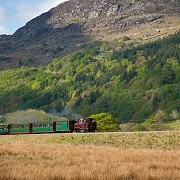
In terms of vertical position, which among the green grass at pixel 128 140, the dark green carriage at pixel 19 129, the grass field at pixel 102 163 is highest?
the dark green carriage at pixel 19 129

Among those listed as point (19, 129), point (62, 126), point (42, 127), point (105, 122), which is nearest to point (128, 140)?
point (62, 126)

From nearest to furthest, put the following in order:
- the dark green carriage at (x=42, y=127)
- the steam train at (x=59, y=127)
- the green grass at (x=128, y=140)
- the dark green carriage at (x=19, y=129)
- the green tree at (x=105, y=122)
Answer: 1. the green grass at (x=128, y=140)
2. the steam train at (x=59, y=127)
3. the dark green carriage at (x=42, y=127)
4. the dark green carriage at (x=19, y=129)
5. the green tree at (x=105, y=122)

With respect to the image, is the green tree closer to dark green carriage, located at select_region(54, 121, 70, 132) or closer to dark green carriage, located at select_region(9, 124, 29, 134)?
dark green carriage, located at select_region(9, 124, 29, 134)

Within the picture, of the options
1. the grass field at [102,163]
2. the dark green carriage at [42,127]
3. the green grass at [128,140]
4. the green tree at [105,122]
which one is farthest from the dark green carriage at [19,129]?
the green tree at [105,122]

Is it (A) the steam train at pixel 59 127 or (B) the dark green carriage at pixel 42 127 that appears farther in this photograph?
(B) the dark green carriage at pixel 42 127

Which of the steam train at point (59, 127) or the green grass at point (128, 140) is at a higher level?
the steam train at point (59, 127)

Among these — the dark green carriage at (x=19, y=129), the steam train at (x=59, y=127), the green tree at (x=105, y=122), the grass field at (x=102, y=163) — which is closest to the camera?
the grass field at (x=102, y=163)

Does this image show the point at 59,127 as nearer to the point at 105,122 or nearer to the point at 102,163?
the point at 102,163

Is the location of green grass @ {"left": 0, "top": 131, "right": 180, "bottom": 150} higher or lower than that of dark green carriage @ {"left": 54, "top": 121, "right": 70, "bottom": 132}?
lower

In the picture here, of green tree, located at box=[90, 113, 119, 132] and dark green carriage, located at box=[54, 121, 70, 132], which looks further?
green tree, located at box=[90, 113, 119, 132]

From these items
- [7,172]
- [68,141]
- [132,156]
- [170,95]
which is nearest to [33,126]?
[68,141]

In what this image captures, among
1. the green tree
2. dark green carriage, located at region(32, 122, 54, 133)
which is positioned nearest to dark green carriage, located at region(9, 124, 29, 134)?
dark green carriage, located at region(32, 122, 54, 133)

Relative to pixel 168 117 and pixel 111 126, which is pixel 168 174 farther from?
pixel 168 117

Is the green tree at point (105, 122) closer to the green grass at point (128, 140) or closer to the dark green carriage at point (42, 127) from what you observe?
the dark green carriage at point (42, 127)
